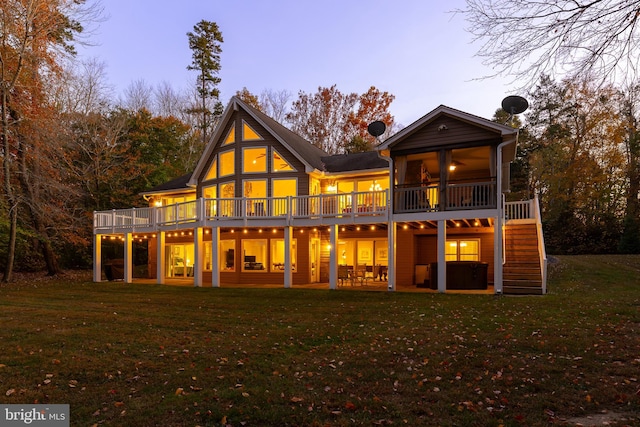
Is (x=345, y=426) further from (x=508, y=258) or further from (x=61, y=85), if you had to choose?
(x=61, y=85)

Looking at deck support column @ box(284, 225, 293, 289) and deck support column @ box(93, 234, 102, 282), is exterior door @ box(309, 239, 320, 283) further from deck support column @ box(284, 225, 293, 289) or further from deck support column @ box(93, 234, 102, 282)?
deck support column @ box(93, 234, 102, 282)

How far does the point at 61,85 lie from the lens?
2312 cm

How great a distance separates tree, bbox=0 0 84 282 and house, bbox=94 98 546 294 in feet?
14.0

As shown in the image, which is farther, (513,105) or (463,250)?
(463,250)

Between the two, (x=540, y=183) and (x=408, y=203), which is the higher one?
(x=540, y=183)

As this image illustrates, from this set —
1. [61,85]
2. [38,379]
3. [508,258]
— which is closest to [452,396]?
[38,379]

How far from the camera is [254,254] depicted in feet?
66.2

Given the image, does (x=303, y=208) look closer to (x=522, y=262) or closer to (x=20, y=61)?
(x=522, y=262)

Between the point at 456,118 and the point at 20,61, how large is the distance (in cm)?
1949

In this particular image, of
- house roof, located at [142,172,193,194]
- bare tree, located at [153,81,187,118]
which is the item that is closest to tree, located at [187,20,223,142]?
bare tree, located at [153,81,187,118]

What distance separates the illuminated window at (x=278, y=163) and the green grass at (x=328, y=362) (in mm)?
9776

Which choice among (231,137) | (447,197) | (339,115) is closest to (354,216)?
(447,197)

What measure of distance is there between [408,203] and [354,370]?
35.1 ft

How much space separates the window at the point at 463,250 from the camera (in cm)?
1842
